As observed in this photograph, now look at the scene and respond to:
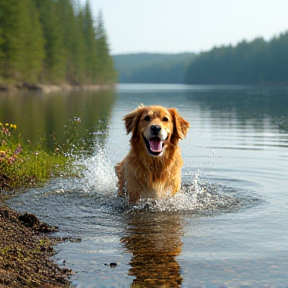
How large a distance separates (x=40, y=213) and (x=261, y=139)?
439 inches

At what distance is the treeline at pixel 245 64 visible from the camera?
131 meters

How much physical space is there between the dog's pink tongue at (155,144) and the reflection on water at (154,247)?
1.03m

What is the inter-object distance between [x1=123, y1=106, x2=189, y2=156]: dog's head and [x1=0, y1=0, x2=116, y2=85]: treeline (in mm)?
44813

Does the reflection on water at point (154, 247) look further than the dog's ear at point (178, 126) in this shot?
No

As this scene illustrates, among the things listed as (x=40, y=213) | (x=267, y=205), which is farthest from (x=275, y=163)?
(x=40, y=213)

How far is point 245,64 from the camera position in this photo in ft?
470

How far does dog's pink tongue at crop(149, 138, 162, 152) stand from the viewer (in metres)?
7.37

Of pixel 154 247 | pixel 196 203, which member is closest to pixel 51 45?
pixel 196 203

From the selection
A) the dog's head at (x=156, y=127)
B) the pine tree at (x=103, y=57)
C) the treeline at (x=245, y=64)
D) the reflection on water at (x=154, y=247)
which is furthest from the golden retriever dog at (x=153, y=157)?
the treeline at (x=245, y=64)

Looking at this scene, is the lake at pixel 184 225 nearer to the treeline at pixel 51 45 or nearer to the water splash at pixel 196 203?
the water splash at pixel 196 203

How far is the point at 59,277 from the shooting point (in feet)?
15.6

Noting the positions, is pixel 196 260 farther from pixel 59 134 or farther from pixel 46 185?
pixel 59 134

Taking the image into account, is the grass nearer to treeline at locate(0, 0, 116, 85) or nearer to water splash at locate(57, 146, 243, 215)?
water splash at locate(57, 146, 243, 215)

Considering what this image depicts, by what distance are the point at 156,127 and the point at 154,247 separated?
6.31ft
